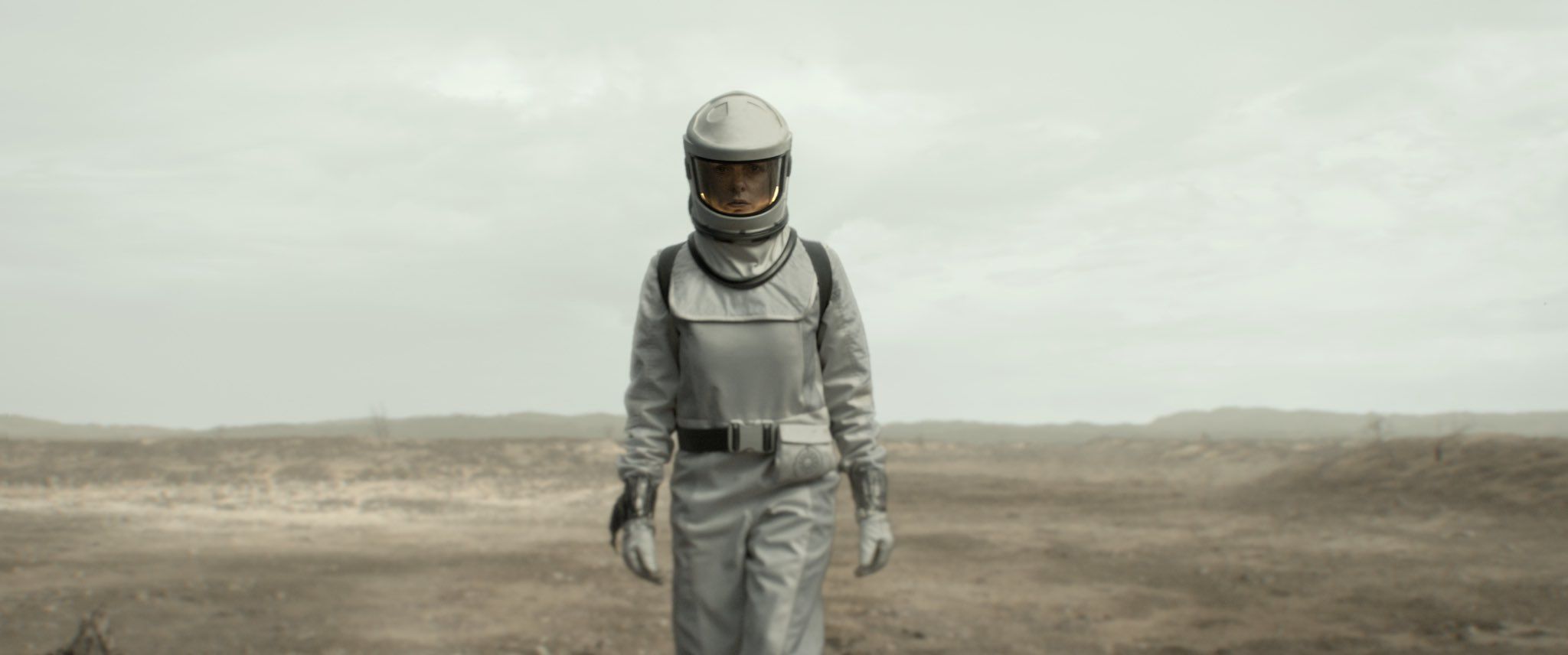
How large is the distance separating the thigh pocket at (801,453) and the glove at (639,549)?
0.56 metres

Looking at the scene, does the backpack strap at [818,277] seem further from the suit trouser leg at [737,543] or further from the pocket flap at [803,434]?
the suit trouser leg at [737,543]

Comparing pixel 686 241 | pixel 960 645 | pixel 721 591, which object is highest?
pixel 686 241

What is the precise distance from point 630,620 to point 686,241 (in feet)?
17.7

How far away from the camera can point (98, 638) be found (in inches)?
236

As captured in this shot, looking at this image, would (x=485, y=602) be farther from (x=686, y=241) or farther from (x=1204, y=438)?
(x=1204, y=438)

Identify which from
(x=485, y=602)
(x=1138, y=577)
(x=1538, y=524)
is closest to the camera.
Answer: (x=485, y=602)

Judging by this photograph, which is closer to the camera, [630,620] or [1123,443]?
[630,620]

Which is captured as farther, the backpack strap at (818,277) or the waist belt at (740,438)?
the backpack strap at (818,277)

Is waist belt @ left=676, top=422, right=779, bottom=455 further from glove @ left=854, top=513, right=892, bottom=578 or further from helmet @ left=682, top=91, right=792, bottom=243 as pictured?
helmet @ left=682, top=91, right=792, bottom=243

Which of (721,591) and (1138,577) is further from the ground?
(721,591)

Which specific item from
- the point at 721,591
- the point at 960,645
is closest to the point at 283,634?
the point at 960,645

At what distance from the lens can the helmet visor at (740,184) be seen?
13.2 feet

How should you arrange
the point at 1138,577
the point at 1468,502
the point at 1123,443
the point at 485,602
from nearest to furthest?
the point at 485,602 → the point at 1138,577 → the point at 1468,502 → the point at 1123,443

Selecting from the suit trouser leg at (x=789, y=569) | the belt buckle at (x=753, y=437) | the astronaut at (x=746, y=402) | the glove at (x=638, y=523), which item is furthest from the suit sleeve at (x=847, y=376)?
the glove at (x=638, y=523)
